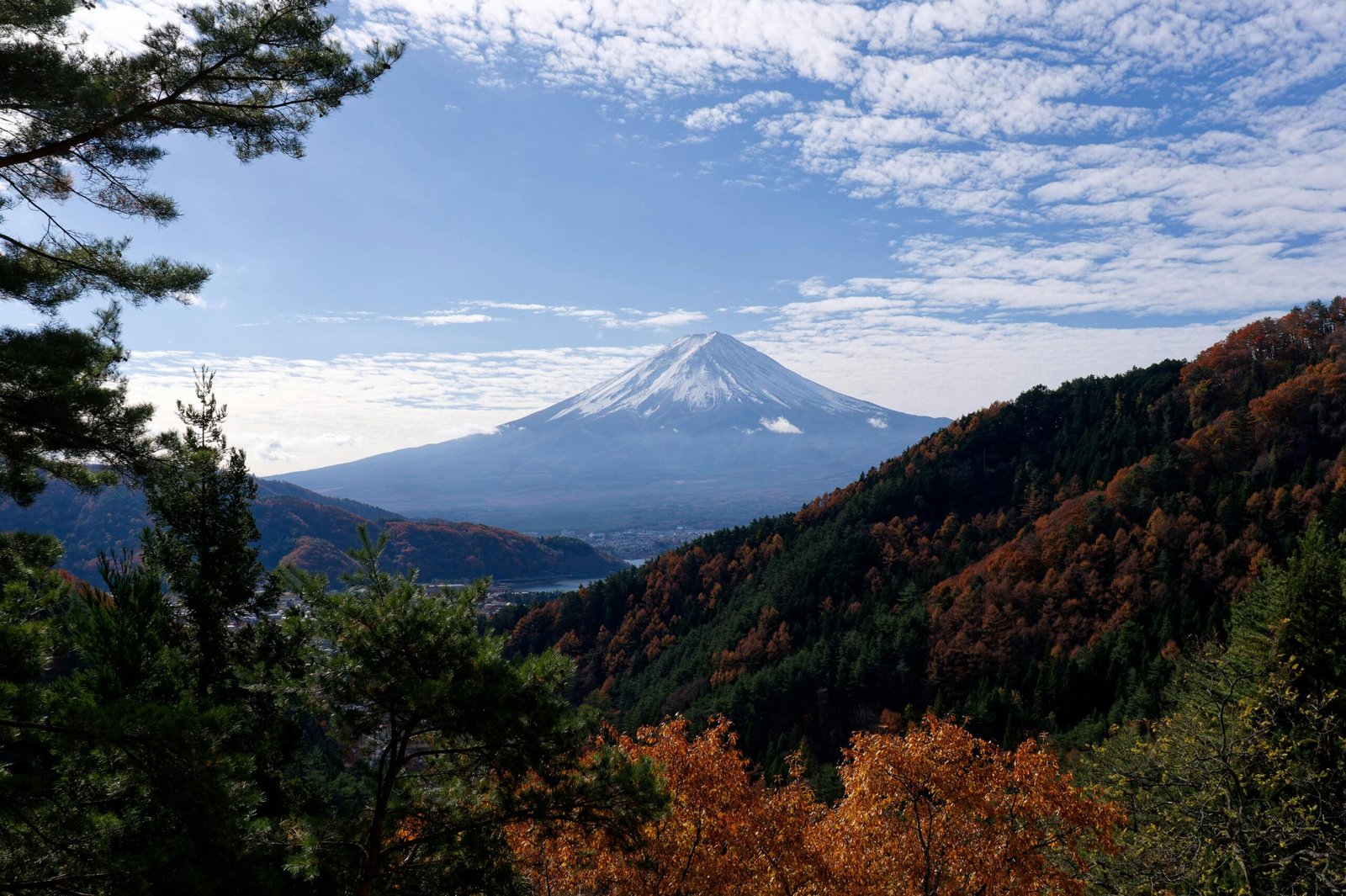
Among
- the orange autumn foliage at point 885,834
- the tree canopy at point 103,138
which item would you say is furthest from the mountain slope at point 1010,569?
the tree canopy at point 103,138

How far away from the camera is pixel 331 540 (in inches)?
5300

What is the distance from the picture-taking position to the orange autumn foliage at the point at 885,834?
33.1 ft

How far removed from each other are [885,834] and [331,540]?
143466 millimetres

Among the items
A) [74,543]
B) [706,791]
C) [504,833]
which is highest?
[504,833]

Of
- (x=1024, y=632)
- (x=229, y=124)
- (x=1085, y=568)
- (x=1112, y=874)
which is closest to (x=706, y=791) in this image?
(x=1112, y=874)

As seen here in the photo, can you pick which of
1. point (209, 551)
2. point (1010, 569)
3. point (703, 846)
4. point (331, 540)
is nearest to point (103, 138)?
point (209, 551)

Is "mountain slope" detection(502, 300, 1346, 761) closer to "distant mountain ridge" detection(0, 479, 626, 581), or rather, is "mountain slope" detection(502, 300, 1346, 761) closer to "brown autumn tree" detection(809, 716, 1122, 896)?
"brown autumn tree" detection(809, 716, 1122, 896)

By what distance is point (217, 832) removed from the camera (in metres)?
5.43

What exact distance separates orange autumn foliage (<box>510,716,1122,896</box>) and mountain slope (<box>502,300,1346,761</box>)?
1044 inches

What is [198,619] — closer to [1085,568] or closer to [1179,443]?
[1085,568]

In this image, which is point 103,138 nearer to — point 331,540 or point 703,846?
point 703,846

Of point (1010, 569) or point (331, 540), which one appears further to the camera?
point (331, 540)

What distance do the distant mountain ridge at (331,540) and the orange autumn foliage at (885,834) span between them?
111669 millimetres

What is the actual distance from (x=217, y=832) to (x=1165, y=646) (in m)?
45.5
